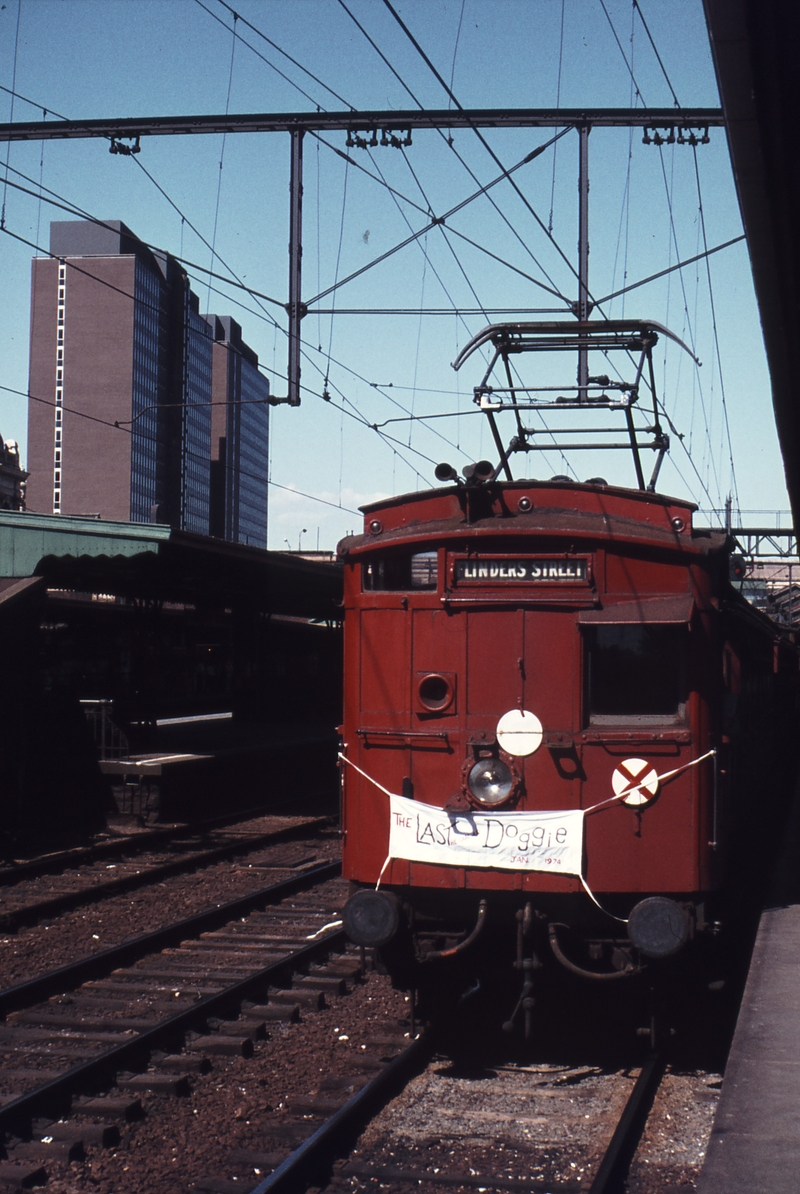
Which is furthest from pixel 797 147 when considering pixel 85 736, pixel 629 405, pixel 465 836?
pixel 85 736

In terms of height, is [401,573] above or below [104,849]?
above

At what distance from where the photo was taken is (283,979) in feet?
28.1

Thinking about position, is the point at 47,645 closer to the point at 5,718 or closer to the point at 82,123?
the point at 5,718

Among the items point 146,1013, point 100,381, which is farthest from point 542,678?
point 100,381

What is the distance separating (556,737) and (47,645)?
21.2m

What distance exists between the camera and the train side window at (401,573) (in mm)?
7047

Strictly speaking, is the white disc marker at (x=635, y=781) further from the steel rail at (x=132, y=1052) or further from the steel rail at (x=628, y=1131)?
the steel rail at (x=132, y=1052)

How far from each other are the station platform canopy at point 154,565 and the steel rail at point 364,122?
4556mm

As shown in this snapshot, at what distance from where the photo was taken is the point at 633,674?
22.1 feet

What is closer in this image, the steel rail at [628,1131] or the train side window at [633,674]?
the steel rail at [628,1131]

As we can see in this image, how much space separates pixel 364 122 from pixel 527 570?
8850mm

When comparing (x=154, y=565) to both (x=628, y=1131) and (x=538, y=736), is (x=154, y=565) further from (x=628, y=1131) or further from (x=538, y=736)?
(x=628, y=1131)

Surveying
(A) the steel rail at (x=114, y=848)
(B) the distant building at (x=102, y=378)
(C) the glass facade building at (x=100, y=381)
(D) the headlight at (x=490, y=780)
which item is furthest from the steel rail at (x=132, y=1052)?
(C) the glass facade building at (x=100, y=381)

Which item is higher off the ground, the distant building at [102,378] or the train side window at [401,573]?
the distant building at [102,378]
